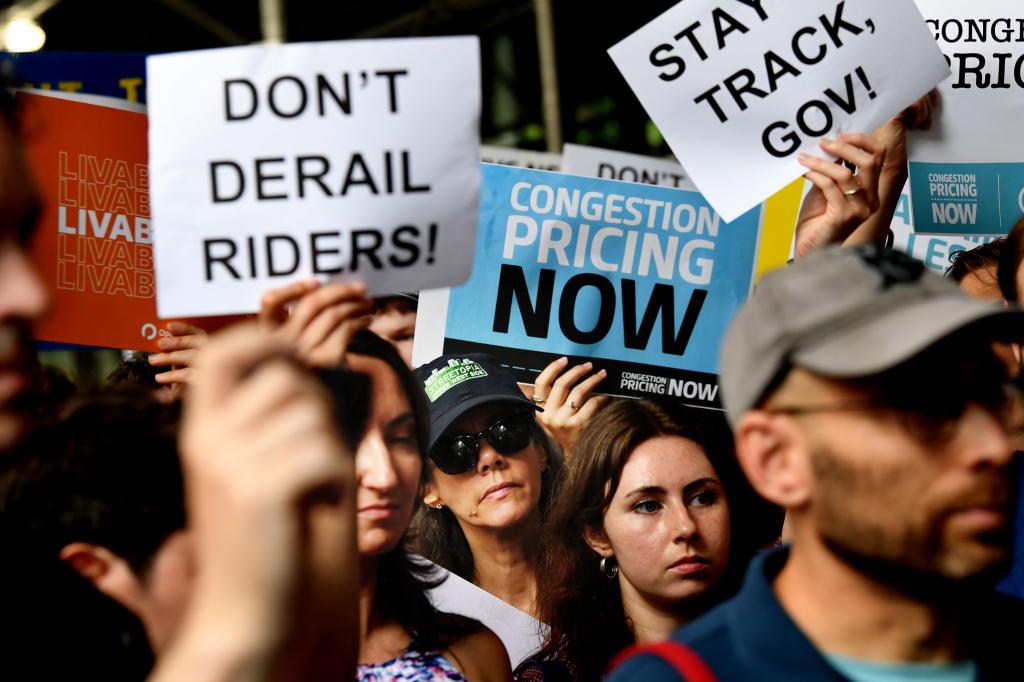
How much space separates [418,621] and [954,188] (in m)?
1.79

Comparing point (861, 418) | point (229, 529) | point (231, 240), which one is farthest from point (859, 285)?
point (231, 240)

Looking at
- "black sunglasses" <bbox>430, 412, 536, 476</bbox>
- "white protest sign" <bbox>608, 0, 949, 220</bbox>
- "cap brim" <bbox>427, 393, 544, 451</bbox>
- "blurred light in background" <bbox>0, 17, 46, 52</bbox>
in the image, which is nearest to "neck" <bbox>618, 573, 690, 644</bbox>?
"black sunglasses" <bbox>430, 412, 536, 476</bbox>

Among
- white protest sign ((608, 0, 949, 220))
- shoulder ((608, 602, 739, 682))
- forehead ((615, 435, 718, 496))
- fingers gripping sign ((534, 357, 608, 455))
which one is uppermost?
white protest sign ((608, 0, 949, 220))

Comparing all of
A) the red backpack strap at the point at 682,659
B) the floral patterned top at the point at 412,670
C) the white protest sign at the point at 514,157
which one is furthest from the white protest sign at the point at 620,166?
the red backpack strap at the point at 682,659

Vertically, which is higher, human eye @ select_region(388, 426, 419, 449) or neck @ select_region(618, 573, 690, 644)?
human eye @ select_region(388, 426, 419, 449)

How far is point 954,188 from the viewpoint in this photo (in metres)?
3.01

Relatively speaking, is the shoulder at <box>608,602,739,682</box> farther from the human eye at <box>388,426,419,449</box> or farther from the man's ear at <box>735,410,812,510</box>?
the human eye at <box>388,426,419,449</box>

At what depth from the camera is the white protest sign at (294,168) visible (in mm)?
1886

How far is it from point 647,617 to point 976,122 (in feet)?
4.99

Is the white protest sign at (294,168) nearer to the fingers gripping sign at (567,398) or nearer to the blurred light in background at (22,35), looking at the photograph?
the fingers gripping sign at (567,398)

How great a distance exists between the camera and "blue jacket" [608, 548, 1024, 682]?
138 cm

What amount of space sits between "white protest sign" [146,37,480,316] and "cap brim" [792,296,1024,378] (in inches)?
29.4

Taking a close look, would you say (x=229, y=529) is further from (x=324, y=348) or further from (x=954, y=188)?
(x=954, y=188)

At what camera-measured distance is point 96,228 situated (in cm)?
284
